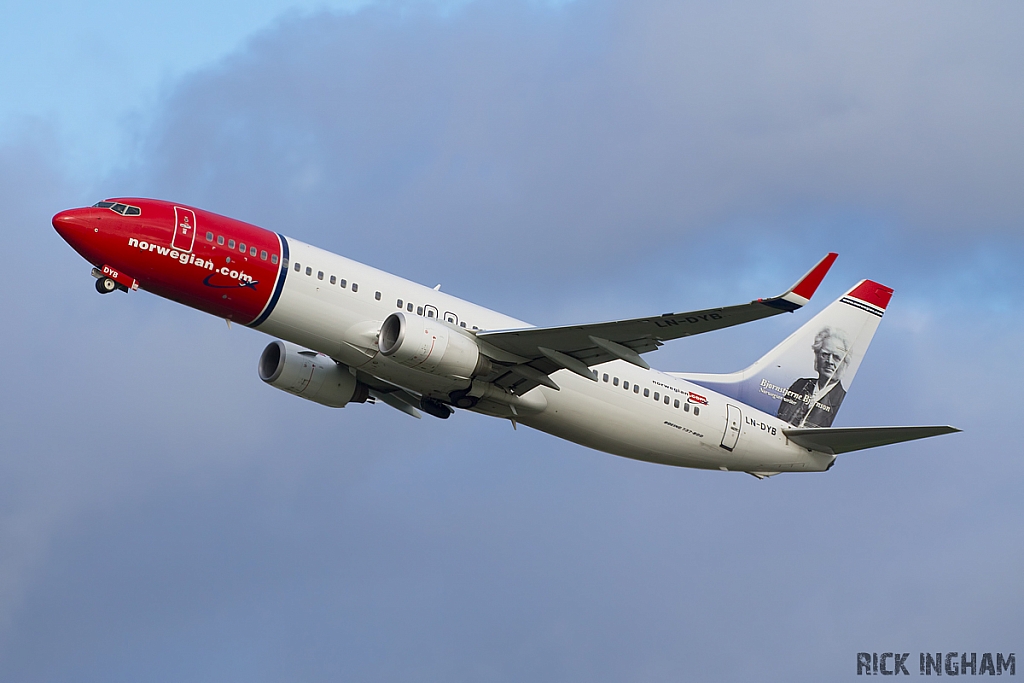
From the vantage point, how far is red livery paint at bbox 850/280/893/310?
50125 millimetres

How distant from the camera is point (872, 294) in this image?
5016 cm

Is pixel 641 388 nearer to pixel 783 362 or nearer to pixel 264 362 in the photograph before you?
pixel 783 362

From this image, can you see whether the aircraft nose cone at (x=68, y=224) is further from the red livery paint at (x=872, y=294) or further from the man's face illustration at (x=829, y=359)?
the red livery paint at (x=872, y=294)

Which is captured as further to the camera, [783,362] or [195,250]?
[783,362]

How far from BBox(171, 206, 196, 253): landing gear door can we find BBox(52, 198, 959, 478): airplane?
0.16 ft

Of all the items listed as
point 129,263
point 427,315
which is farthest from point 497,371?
point 129,263

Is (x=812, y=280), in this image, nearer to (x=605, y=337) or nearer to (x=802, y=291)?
(x=802, y=291)

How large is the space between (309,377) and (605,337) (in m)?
11.5

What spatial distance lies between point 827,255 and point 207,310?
703 inches

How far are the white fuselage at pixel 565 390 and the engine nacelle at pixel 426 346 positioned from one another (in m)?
0.64

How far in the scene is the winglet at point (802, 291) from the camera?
31.3 m

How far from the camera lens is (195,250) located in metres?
36.4

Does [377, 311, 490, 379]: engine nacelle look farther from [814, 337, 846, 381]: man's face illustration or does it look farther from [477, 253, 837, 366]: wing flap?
[814, 337, 846, 381]: man's face illustration

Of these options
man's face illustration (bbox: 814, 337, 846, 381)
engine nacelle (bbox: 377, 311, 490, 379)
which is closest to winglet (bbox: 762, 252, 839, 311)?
engine nacelle (bbox: 377, 311, 490, 379)
